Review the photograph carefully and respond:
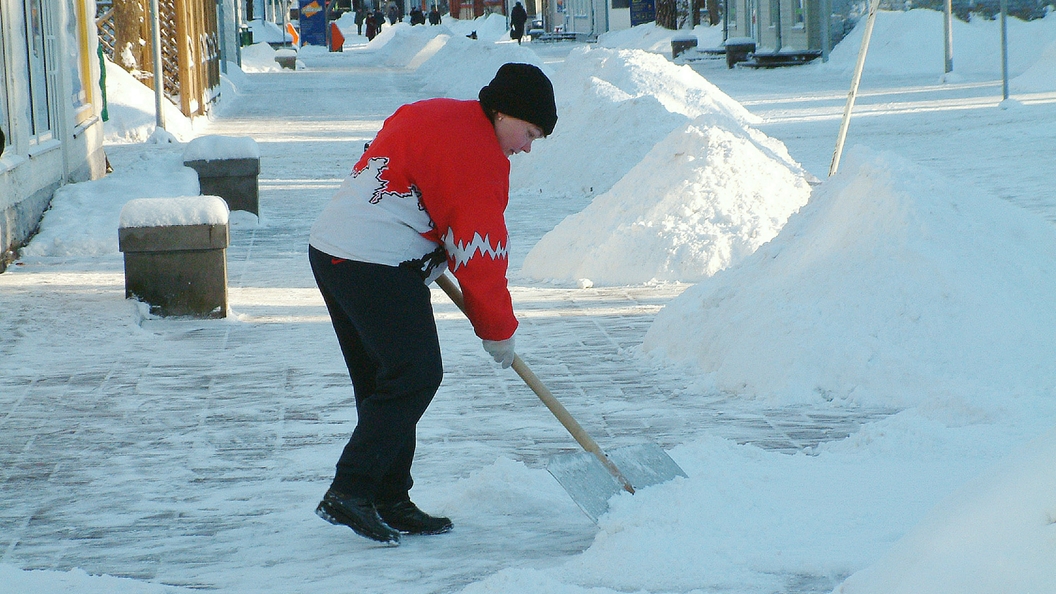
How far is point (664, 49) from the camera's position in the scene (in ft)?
131

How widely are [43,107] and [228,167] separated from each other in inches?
62.2

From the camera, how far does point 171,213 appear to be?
23.1ft

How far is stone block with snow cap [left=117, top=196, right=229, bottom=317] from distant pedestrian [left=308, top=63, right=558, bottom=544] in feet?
11.6

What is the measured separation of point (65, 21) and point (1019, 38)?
21.3 meters

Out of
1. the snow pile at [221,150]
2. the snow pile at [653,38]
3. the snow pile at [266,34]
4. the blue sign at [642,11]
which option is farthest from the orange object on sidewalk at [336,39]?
the snow pile at [221,150]

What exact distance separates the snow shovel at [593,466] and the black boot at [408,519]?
1.38 feet

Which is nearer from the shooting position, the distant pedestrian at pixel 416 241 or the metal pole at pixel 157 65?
the distant pedestrian at pixel 416 241

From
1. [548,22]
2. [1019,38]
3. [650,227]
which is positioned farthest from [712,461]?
[548,22]

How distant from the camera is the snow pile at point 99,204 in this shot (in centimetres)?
902

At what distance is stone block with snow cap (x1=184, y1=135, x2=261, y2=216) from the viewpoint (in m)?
10.6

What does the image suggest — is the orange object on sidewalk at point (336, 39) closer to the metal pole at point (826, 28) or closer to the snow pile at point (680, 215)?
the metal pole at point (826, 28)

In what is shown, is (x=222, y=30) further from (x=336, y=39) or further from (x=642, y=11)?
(x=642, y=11)

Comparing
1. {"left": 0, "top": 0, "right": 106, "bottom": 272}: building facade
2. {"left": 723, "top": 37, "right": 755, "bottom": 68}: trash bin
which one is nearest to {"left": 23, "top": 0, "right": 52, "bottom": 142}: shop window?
{"left": 0, "top": 0, "right": 106, "bottom": 272}: building facade

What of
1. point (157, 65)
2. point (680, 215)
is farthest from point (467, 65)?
point (680, 215)
